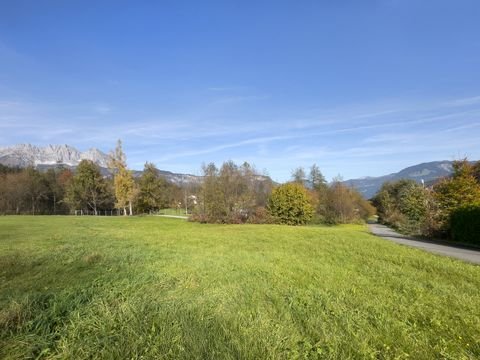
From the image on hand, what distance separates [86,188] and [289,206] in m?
39.6

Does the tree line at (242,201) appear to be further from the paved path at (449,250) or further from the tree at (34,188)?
the tree at (34,188)

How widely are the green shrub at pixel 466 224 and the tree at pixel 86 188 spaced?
5781 cm

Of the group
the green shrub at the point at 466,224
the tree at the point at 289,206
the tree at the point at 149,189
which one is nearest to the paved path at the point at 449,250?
the green shrub at the point at 466,224

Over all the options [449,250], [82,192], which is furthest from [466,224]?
[82,192]

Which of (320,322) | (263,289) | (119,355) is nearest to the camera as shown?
(119,355)

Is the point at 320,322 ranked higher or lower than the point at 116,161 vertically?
lower

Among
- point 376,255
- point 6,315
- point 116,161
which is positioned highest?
point 116,161

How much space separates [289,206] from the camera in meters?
43.2

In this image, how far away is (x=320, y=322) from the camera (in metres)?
4.38

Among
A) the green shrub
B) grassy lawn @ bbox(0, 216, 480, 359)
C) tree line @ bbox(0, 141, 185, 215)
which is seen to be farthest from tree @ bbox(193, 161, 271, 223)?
grassy lawn @ bbox(0, 216, 480, 359)

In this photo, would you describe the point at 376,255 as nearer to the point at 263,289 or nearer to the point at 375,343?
the point at 263,289

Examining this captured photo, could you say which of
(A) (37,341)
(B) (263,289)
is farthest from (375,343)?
(A) (37,341)

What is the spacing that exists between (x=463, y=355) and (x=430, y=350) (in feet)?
1.04

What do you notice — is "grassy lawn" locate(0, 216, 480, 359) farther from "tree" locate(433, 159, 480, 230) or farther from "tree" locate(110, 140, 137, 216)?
"tree" locate(110, 140, 137, 216)
